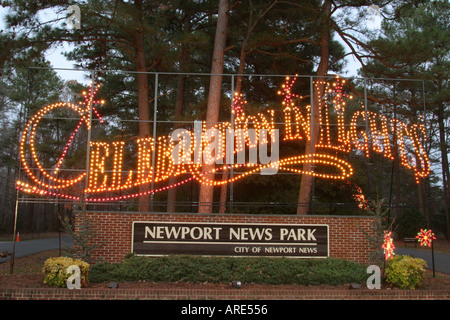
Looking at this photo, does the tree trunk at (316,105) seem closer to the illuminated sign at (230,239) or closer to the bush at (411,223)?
the illuminated sign at (230,239)

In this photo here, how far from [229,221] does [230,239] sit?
1.49ft

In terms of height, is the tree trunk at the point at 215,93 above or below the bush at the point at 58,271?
above

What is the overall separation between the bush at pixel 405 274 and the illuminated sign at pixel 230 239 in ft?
7.04

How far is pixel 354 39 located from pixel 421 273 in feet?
36.6

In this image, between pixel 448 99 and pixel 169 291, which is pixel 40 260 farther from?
pixel 448 99

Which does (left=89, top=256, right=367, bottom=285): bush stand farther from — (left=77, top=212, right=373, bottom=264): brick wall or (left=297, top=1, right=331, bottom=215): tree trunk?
(left=297, top=1, right=331, bottom=215): tree trunk

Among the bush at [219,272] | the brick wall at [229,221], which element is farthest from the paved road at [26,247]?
the bush at [219,272]

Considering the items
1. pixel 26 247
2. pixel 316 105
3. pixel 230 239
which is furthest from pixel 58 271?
pixel 26 247

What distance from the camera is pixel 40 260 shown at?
16.2 metres

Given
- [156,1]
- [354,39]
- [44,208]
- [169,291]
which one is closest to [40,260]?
[169,291]

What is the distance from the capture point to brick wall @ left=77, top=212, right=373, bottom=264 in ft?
37.2

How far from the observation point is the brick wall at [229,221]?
11.4 metres

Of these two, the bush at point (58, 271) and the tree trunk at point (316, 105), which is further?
the tree trunk at point (316, 105)

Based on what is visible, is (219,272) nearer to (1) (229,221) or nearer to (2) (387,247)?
(1) (229,221)
